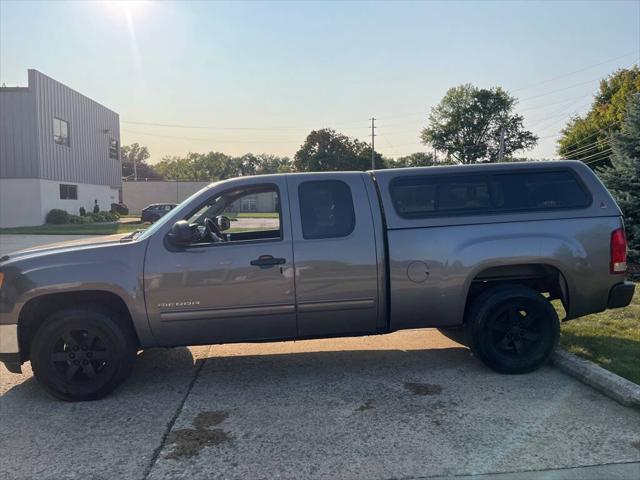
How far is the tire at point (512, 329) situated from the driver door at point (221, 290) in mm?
1768

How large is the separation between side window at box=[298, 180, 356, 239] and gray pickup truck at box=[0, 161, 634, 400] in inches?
0.4

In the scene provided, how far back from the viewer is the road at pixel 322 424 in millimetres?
3408

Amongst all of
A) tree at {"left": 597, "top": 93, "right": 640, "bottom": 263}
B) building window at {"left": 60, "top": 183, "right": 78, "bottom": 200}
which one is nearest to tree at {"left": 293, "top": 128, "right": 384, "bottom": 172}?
building window at {"left": 60, "top": 183, "right": 78, "bottom": 200}

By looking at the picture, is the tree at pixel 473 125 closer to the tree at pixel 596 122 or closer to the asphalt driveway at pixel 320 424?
the tree at pixel 596 122

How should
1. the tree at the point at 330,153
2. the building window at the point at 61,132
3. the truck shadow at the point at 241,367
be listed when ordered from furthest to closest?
the tree at the point at 330,153 → the building window at the point at 61,132 → the truck shadow at the point at 241,367

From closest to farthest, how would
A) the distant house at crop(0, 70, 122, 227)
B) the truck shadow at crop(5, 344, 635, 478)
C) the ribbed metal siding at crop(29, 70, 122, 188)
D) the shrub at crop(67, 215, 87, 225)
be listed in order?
the truck shadow at crop(5, 344, 635, 478)
the distant house at crop(0, 70, 122, 227)
the ribbed metal siding at crop(29, 70, 122, 188)
the shrub at crop(67, 215, 87, 225)

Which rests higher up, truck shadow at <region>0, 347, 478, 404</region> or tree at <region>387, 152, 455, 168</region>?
tree at <region>387, 152, 455, 168</region>

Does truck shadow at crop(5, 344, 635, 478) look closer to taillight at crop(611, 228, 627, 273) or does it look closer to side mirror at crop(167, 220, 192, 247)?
taillight at crop(611, 228, 627, 273)

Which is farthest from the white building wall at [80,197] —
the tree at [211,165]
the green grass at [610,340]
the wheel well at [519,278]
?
the tree at [211,165]

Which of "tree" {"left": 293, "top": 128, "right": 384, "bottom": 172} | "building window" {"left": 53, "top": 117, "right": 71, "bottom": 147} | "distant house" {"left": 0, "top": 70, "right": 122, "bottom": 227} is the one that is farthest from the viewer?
"tree" {"left": 293, "top": 128, "right": 384, "bottom": 172}

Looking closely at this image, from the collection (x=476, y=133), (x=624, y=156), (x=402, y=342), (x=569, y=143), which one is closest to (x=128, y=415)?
(x=402, y=342)

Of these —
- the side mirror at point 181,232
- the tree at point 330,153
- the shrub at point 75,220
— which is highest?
the tree at point 330,153

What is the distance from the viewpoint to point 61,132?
3306 centimetres

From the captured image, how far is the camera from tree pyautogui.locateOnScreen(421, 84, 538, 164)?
254 feet
